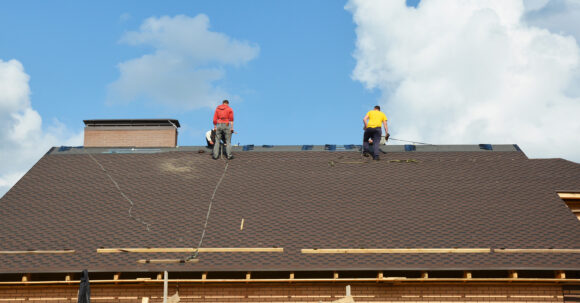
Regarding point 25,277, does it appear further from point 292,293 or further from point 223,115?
point 223,115

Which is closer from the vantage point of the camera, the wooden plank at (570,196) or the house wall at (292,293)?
the house wall at (292,293)

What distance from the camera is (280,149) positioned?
19.4 meters

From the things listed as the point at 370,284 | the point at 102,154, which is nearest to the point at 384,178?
the point at 370,284

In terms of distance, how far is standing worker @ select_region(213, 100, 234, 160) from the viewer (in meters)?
18.6

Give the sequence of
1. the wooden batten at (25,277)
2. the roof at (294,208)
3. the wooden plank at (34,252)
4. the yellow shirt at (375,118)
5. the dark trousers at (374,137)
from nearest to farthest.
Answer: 1. the wooden batten at (25,277)
2. the roof at (294,208)
3. the wooden plank at (34,252)
4. the dark trousers at (374,137)
5. the yellow shirt at (375,118)

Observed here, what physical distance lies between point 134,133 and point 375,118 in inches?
332

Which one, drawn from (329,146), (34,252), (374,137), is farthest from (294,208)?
(34,252)

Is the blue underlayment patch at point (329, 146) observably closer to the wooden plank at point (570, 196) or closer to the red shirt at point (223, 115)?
the red shirt at point (223, 115)

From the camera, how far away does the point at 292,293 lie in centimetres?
1290

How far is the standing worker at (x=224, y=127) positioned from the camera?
18.6 meters

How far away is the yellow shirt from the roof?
111 cm

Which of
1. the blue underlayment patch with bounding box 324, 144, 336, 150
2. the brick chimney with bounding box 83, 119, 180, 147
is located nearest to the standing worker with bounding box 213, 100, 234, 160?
the brick chimney with bounding box 83, 119, 180, 147

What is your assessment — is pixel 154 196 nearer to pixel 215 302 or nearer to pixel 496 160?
pixel 215 302

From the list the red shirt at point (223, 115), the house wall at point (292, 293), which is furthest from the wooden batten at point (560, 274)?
the red shirt at point (223, 115)
